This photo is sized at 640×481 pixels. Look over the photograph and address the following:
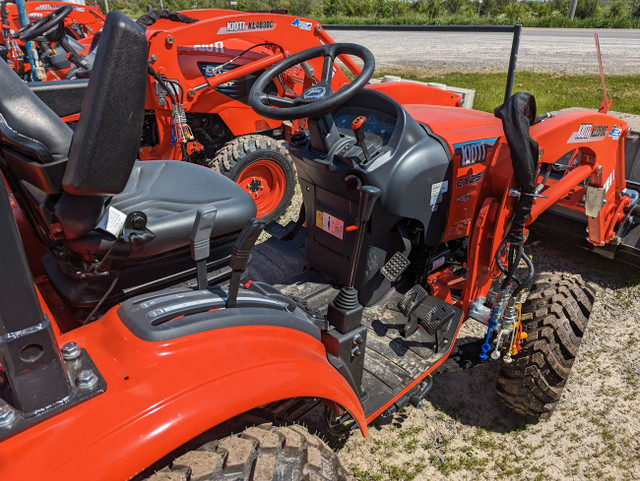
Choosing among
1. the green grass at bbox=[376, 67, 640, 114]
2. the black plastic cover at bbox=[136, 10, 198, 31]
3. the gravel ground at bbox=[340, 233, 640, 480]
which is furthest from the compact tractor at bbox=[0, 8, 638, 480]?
the green grass at bbox=[376, 67, 640, 114]

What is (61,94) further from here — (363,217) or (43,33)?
(43,33)

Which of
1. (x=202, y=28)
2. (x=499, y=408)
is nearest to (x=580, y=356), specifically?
(x=499, y=408)

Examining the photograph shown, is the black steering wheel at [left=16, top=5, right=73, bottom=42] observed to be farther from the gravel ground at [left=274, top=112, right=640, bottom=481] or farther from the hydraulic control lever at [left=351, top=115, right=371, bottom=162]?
the gravel ground at [left=274, top=112, right=640, bottom=481]

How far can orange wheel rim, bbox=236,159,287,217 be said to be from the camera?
4734 millimetres

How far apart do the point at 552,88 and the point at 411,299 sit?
926 cm

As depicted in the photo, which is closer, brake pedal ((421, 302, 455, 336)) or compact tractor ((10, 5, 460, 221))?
brake pedal ((421, 302, 455, 336))

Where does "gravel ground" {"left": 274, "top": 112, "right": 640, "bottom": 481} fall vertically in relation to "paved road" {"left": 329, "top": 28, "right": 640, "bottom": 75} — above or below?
below

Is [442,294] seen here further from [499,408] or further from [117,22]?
[117,22]

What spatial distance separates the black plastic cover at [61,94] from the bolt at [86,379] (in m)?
1.29

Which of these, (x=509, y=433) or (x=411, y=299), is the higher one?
(x=411, y=299)

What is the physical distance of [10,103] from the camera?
1.09 meters

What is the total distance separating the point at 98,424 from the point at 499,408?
91.2 inches

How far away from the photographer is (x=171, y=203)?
179 cm

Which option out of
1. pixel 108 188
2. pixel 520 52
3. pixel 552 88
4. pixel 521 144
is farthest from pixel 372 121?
pixel 520 52
